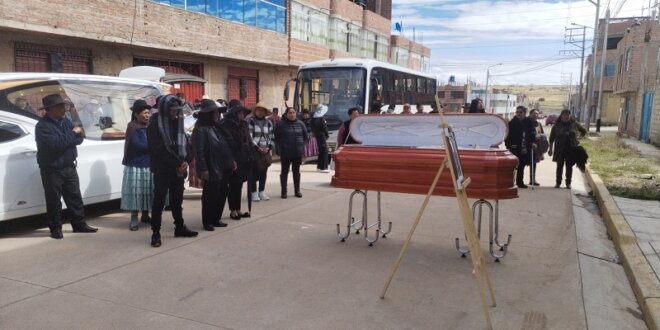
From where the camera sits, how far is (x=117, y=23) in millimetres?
14758

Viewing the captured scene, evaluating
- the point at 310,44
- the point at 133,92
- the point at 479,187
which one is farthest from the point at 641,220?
the point at 310,44

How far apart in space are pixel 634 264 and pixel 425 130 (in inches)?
99.7

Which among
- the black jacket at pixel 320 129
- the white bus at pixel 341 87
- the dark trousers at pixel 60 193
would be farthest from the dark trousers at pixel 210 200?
A: the white bus at pixel 341 87

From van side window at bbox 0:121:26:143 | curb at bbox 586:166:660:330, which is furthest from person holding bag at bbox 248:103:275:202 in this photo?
curb at bbox 586:166:660:330

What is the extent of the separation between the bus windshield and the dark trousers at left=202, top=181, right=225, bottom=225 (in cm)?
839

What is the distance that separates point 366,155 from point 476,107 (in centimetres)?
611

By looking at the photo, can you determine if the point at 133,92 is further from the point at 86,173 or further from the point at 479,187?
the point at 479,187

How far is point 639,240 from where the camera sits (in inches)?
243

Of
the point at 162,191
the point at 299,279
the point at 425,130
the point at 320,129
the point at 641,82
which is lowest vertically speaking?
the point at 299,279

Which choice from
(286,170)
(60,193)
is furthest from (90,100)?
(286,170)

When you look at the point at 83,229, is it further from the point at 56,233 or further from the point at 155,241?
the point at 155,241

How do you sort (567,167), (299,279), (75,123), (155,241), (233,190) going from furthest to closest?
(567,167), (233,190), (75,123), (155,241), (299,279)

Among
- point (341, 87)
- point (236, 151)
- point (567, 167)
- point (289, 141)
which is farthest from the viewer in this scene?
point (341, 87)

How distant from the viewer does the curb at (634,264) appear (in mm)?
4098
